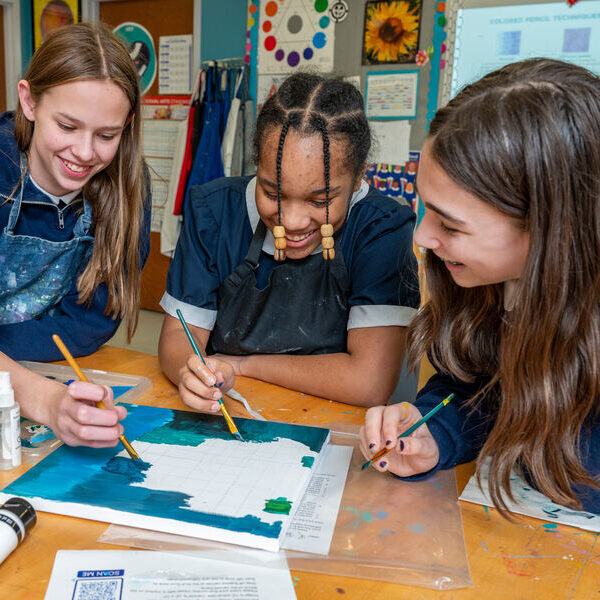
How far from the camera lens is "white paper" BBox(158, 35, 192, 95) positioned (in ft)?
12.3

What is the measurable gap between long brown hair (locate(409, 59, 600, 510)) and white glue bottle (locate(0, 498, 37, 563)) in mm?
541

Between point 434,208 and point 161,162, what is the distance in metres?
3.44

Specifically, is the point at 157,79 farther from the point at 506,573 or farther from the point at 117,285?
the point at 506,573

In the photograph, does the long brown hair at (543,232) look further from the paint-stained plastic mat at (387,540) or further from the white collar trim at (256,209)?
the white collar trim at (256,209)

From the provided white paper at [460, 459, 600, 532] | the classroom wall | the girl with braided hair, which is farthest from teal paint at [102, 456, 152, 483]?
the classroom wall

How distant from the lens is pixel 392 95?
2996mm

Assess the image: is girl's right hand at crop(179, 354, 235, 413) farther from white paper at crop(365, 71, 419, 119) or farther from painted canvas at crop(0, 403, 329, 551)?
white paper at crop(365, 71, 419, 119)

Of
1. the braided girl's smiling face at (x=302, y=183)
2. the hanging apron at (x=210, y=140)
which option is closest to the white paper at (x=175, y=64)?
the hanging apron at (x=210, y=140)

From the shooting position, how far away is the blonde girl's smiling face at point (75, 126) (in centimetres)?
115

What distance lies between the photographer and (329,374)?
1.15 metres

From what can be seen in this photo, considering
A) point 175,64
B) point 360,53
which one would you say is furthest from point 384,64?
point 175,64

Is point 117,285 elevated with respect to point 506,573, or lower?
elevated

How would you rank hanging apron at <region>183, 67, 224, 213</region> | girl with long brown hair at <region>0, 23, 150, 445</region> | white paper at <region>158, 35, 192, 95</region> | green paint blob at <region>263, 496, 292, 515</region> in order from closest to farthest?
1. green paint blob at <region>263, 496, 292, 515</region>
2. girl with long brown hair at <region>0, 23, 150, 445</region>
3. hanging apron at <region>183, 67, 224, 213</region>
4. white paper at <region>158, 35, 192, 95</region>

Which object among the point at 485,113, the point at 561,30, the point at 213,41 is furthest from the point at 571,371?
the point at 213,41
